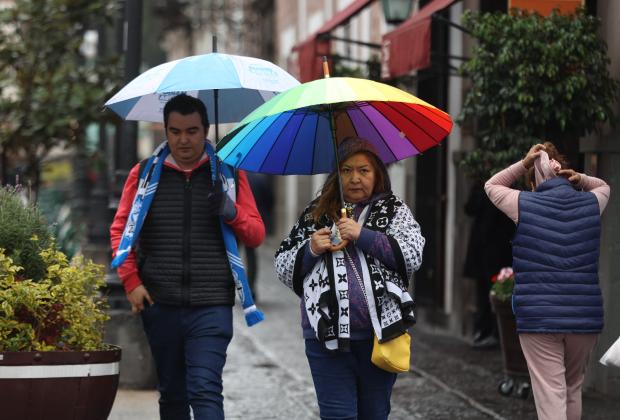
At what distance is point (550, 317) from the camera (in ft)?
22.6

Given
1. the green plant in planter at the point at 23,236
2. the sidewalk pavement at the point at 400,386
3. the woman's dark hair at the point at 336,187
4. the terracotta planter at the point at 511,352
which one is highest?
the woman's dark hair at the point at 336,187

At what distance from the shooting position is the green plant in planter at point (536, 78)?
9.26 metres

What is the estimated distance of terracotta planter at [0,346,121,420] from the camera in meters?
5.89

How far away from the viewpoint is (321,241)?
233 inches

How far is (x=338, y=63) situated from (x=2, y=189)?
319 inches

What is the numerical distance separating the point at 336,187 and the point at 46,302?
4.54ft

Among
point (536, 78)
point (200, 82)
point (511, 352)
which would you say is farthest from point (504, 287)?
point (200, 82)

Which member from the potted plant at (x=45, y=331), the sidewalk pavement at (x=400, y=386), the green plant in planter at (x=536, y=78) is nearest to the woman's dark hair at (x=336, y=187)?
the potted plant at (x=45, y=331)

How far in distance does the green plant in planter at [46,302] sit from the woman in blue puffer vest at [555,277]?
2095 mm

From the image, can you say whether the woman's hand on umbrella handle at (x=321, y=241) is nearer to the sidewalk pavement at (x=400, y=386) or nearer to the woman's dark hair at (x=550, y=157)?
the woman's dark hair at (x=550, y=157)

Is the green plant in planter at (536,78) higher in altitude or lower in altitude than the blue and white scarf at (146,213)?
higher

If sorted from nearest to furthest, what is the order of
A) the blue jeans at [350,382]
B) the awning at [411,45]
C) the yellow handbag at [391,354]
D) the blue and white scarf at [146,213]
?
the yellow handbag at [391,354], the blue jeans at [350,382], the blue and white scarf at [146,213], the awning at [411,45]

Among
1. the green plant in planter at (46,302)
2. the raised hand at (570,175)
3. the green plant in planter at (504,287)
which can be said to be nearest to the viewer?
the green plant in planter at (46,302)

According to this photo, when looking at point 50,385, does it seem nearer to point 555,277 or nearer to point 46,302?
point 46,302
